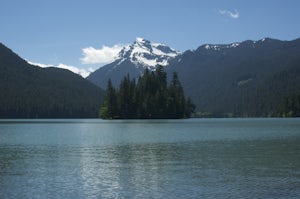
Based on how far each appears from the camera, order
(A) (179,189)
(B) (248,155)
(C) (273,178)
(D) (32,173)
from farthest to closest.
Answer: (B) (248,155) → (D) (32,173) → (C) (273,178) → (A) (179,189)

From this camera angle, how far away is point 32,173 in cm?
4162

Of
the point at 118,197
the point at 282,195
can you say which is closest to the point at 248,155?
the point at 282,195

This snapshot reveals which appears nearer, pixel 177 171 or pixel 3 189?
pixel 3 189

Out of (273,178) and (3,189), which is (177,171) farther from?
(3,189)

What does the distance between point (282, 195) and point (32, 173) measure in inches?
866

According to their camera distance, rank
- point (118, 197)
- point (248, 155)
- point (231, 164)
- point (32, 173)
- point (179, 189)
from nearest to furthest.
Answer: point (118, 197), point (179, 189), point (32, 173), point (231, 164), point (248, 155)

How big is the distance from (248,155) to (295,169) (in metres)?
12.6

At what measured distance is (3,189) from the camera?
33500 mm

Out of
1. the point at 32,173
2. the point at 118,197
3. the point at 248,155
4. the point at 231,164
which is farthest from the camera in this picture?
the point at 248,155

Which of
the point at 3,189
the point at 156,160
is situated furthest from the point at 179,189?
the point at 156,160

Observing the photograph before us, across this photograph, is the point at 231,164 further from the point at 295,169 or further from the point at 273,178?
the point at 273,178

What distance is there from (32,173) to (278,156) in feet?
90.5

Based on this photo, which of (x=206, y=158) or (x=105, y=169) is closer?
(x=105, y=169)

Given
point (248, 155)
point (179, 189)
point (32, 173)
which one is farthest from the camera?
point (248, 155)
